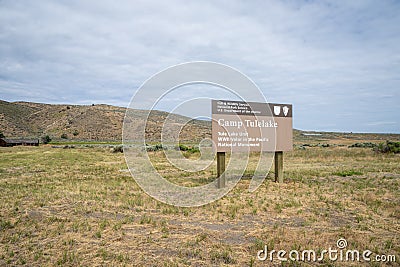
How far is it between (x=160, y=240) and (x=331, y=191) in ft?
25.1

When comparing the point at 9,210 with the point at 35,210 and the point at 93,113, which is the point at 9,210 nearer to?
the point at 35,210

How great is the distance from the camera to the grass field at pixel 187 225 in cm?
540

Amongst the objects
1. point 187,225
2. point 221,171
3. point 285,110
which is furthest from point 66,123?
point 187,225

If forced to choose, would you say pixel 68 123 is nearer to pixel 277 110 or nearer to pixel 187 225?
pixel 277 110

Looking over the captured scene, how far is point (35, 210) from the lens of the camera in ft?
28.2

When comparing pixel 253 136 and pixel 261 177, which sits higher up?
pixel 253 136

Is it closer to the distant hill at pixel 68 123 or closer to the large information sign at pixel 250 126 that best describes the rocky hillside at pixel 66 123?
the distant hill at pixel 68 123

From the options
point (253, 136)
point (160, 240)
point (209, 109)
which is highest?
point (209, 109)

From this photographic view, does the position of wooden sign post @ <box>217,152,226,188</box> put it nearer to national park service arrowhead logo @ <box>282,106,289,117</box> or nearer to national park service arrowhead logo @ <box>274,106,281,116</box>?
national park service arrowhead logo @ <box>274,106,281,116</box>

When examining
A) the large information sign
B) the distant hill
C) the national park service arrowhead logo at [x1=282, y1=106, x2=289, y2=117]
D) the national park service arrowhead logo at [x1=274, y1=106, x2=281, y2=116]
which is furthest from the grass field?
the distant hill

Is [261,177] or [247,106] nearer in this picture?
[247,106]

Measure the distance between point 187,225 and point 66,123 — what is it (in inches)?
3072

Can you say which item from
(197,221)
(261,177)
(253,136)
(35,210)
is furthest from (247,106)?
(35,210)

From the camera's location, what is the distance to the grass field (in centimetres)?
540
